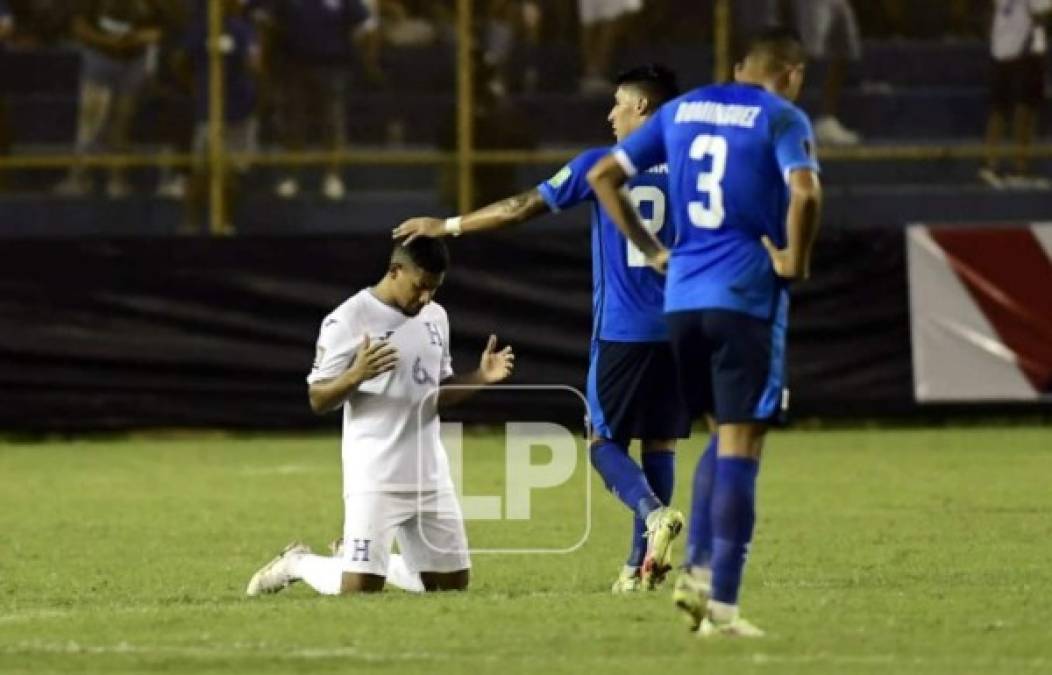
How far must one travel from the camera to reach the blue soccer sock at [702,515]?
27.3 feet

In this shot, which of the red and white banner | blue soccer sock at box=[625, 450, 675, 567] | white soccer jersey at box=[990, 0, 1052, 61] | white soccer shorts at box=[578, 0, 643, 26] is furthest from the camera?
white soccer jersey at box=[990, 0, 1052, 61]

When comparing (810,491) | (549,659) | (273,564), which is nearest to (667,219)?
(273,564)

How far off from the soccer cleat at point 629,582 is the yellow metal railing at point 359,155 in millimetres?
9548

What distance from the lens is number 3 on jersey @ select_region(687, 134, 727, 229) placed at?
8188mm

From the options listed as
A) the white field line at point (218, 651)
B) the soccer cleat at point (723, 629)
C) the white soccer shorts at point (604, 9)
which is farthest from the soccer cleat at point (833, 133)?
the white field line at point (218, 651)

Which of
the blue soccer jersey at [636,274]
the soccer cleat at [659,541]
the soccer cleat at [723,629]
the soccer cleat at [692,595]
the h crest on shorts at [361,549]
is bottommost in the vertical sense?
the h crest on shorts at [361,549]

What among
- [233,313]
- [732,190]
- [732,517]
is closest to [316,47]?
[233,313]

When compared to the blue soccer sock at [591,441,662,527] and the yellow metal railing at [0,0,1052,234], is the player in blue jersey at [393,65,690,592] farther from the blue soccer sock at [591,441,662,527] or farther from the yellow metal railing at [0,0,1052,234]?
the yellow metal railing at [0,0,1052,234]

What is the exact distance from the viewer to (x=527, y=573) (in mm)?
11750

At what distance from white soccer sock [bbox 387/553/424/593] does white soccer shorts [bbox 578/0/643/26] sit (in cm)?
958

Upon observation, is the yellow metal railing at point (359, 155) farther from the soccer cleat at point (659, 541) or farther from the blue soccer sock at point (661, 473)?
the soccer cleat at point (659, 541)

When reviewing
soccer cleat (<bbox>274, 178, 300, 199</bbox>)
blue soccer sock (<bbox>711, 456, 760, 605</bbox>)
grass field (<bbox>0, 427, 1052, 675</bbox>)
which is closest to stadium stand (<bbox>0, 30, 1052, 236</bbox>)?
soccer cleat (<bbox>274, 178, 300, 199</bbox>)

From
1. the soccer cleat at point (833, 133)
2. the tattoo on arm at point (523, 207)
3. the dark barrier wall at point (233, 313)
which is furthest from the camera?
the soccer cleat at point (833, 133)

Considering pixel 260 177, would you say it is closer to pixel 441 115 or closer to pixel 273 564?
pixel 441 115
